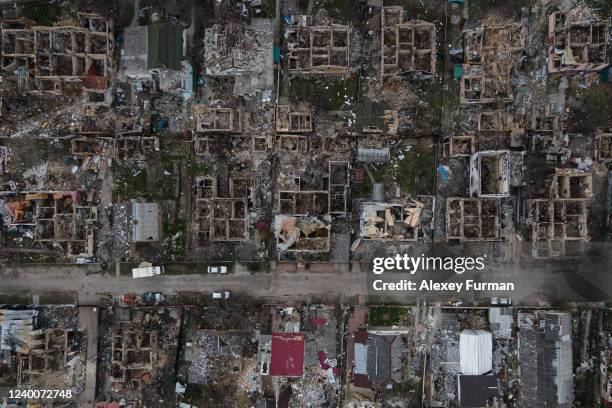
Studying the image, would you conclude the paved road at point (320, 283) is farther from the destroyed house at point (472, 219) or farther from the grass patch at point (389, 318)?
the destroyed house at point (472, 219)

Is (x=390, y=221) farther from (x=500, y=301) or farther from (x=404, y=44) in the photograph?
(x=404, y=44)

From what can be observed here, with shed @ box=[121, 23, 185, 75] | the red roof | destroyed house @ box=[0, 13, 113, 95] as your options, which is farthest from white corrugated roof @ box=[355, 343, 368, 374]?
destroyed house @ box=[0, 13, 113, 95]

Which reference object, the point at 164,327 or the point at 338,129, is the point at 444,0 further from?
the point at 164,327

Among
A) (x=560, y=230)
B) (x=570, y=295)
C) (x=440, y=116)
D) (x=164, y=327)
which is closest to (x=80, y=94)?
(x=164, y=327)

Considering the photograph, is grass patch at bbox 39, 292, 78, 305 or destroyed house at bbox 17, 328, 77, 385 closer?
destroyed house at bbox 17, 328, 77, 385

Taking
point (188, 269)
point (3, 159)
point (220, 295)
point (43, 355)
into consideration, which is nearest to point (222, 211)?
point (188, 269)

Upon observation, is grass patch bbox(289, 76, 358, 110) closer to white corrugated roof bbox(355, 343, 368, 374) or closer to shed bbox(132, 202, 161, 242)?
shed bbox(132, 202, 161, 242)
